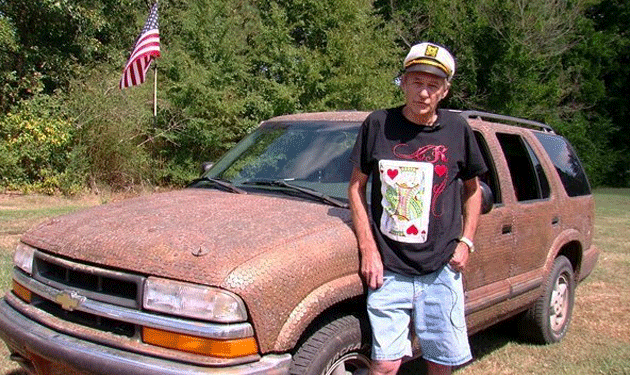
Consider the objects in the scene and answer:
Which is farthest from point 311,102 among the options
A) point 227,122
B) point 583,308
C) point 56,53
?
point 583,308

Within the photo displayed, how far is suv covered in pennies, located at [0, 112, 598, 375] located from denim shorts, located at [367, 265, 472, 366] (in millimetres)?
160

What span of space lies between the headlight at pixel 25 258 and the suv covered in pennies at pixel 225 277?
1cm

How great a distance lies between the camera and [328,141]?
4.25 metres

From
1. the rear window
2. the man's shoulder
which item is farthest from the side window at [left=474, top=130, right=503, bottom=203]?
the man's shoulder

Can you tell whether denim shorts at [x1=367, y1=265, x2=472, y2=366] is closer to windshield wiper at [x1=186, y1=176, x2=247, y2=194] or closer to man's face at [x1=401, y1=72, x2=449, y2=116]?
man's face at [x1=401, y1=72, x2=449, y2=116]

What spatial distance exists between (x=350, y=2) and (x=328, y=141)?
46.6 feet

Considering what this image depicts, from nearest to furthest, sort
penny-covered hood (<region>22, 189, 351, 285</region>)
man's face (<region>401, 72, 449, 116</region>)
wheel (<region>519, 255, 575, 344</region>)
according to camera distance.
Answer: penny-covered hood (<region>22, 189, 351, 285</region>) → man's face (<region>401, 72, 449, 116</region>) → wheel (<region>519, 255, 575, 344</region>)

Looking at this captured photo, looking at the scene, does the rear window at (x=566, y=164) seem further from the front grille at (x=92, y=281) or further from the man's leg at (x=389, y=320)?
the front grille at (x=92, y=281)

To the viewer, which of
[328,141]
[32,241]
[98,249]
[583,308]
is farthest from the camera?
[583,308]

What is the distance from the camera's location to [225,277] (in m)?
2.70

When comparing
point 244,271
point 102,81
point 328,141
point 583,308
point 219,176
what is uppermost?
point 102,81

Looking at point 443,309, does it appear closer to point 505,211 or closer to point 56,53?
point 505,211

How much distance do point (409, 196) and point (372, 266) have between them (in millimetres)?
385

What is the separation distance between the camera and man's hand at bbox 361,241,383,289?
3020mm
